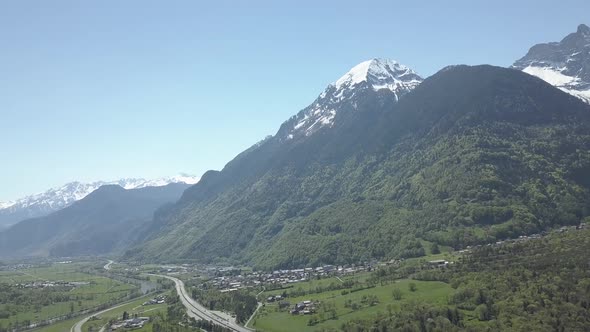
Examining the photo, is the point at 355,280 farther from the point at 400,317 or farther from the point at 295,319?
the point at 400,317

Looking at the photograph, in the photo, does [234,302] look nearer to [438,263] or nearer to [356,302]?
[356,302]

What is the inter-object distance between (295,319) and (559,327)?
67.3 meters

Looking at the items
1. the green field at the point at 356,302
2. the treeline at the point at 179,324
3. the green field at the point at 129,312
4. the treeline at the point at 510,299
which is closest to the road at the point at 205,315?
the treeline at the point at 179,324

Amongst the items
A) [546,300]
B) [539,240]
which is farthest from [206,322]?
[539,240]

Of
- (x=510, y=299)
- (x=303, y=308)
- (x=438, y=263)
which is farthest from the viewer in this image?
(x=438, y=263)

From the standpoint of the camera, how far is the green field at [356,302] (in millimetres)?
139250

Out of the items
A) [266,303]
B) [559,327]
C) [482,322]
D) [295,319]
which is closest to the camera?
[559,327]

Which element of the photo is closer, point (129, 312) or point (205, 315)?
point (205, 315)

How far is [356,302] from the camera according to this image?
497 feet

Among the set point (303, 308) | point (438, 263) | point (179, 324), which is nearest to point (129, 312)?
point (179, 324)

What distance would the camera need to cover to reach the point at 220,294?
647ft

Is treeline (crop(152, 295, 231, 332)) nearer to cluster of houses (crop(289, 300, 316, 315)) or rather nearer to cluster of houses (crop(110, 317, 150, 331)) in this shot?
cluster of houses (crop(110, 317, 150, 331))

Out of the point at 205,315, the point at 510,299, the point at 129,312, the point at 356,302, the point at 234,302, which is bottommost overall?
the point at 205,315

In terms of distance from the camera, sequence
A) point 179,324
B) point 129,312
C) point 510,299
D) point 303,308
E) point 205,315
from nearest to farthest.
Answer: point 510,299 < point 179,324 < point 303,308 < point 205,315 < point 129,312
